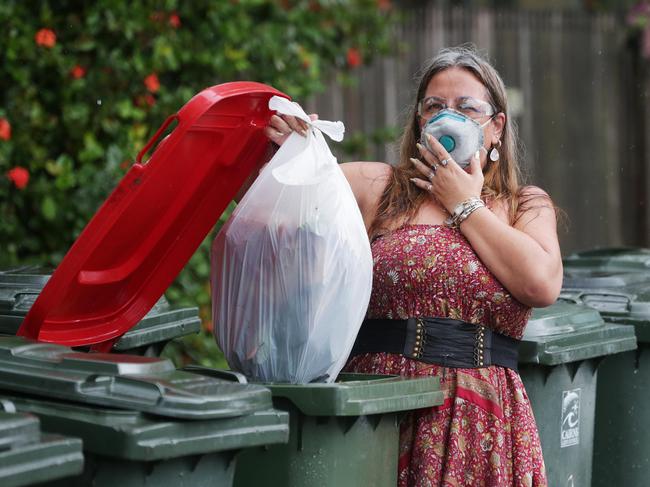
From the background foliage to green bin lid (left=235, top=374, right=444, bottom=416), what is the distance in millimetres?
2590

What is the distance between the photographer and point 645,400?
167 inches

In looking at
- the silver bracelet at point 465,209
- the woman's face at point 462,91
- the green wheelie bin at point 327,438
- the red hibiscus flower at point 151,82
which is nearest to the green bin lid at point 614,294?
the woman's face at point 462,91

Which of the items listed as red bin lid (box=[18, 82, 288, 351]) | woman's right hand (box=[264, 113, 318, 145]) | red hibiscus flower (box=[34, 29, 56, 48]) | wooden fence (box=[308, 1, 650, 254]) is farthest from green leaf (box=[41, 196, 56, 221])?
wooden fence (box=[308, 1, 650, 254])

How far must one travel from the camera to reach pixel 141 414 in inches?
98.7

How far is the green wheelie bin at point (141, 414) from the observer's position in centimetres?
246

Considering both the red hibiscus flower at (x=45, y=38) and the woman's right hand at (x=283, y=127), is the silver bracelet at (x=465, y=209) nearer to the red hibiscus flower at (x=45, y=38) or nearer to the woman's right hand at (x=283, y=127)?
the woman's right hand at (x=283, y=127)

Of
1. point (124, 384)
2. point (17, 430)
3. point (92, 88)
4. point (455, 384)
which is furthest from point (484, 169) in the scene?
point (92, 88)

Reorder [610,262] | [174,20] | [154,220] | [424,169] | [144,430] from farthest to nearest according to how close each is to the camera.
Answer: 1. [174,20]
2. [610,262]
3. [424,169]
4. [154,220]
5. [144,430]

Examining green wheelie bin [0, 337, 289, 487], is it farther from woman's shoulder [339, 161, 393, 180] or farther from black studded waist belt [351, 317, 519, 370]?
woman's shoulder [339, 161, 393, 180]

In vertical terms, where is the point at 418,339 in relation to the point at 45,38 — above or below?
below

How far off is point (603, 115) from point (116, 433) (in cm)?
801

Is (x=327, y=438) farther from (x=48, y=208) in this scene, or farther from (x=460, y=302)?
(x=48, y=208)

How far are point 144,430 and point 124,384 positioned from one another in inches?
6.4

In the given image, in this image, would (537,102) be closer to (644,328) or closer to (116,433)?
(644,328)
